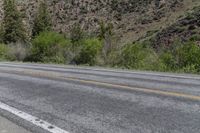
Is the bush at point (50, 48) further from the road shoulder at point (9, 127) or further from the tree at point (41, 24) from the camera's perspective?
the road shoulder at point (9, 127)

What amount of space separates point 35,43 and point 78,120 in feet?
98.8

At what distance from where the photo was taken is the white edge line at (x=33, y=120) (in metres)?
5.93

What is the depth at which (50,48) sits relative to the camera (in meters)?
33.4

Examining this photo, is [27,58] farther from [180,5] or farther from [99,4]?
[99,4]

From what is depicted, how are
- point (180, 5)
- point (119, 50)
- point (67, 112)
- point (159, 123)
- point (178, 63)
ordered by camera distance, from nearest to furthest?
1. point (159, 123)
2. point (67, 112)
3. point (178, 63)
4. point (119, 50)
5. point (180, 5)

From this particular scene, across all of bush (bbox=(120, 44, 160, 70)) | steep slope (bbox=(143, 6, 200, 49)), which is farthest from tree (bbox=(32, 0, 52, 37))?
bush (bbox=(120, 44, 160, 70))

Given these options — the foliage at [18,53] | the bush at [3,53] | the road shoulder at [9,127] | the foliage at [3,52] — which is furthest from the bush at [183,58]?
the foliage at [3,52]

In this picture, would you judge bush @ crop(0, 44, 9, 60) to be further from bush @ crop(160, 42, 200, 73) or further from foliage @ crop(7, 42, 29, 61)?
bush @ crop(160, 42, 200, 73)

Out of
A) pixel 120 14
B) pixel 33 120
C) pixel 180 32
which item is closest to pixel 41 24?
pixel 120 14

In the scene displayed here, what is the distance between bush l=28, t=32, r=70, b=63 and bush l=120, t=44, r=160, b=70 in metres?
8.51

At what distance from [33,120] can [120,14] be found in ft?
212

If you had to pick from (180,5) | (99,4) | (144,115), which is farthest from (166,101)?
(99,4)

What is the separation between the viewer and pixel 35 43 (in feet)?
117

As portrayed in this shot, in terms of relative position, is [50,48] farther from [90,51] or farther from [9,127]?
[9,127]
